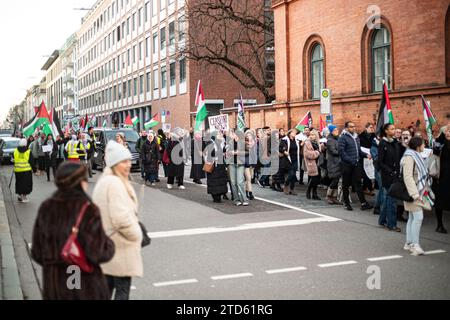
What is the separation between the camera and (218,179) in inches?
561

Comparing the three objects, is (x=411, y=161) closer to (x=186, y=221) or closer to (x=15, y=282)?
(x=186, y=221)

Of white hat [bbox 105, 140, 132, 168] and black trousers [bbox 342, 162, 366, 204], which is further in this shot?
black trousers [bbox 342, 162, 366, 204]

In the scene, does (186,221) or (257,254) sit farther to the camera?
(186,221)

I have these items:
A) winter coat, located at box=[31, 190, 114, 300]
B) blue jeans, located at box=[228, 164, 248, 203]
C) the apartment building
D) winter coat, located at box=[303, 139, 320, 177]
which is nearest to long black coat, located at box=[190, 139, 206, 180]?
winter coat, located at box=[303, 139, 320, 177]

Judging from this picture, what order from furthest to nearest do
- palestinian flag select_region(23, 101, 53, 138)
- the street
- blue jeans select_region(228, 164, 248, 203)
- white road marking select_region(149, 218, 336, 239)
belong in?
palestinian flag select_region(23, 101, 53, 138) < blue jeans select_region(228, 164, 248, 203) < white road marking select_region(149, 218, 336, 239) < the street

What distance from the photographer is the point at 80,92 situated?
94.6 m

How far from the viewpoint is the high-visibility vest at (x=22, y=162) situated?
14.8 metres

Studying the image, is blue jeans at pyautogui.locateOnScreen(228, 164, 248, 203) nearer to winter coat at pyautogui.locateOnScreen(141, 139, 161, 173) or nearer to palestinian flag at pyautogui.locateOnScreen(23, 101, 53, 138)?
winter coat at pyautogui.locateOnScreen(141, 139, 161, 173)

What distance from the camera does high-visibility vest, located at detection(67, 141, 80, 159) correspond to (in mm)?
18484

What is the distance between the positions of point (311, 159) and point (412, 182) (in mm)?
6382

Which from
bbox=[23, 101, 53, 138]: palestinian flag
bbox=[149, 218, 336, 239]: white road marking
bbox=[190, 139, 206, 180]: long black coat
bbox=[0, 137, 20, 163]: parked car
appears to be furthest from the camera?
bbox=[0, 137, 20, 163]: parked car

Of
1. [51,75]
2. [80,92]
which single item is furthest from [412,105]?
[51,75]

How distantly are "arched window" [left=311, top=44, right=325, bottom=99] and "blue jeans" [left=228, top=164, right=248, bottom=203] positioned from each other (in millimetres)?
11133
